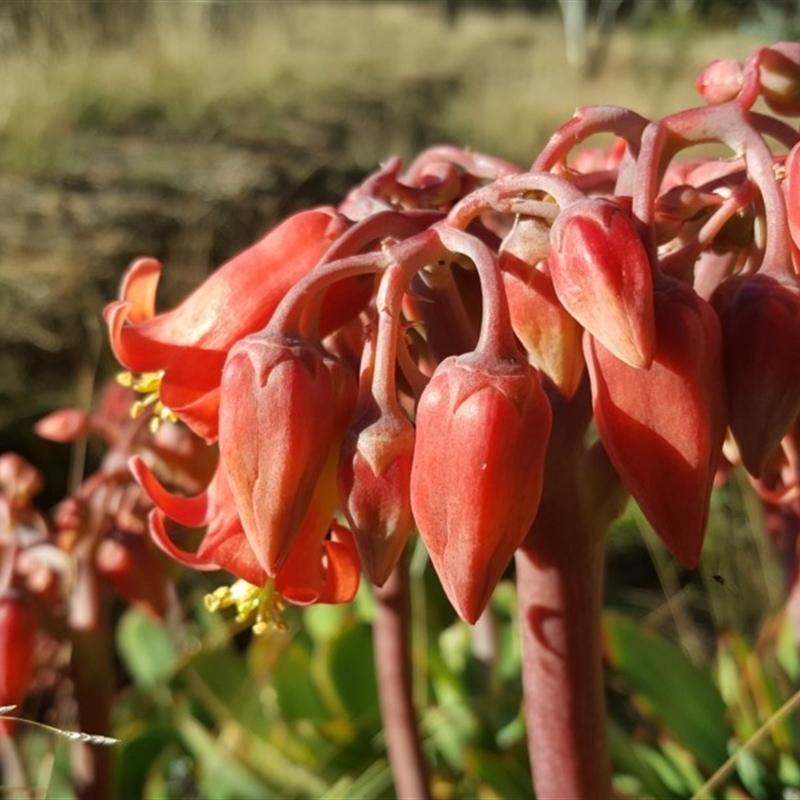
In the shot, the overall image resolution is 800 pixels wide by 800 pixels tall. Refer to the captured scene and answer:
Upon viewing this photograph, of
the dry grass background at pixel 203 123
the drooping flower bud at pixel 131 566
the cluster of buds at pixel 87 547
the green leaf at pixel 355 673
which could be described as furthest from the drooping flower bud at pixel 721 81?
the dry grass background at pixel 203 123

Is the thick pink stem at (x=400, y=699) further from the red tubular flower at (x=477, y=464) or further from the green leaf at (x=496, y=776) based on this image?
the red tubular flower at (x=477, y=464)

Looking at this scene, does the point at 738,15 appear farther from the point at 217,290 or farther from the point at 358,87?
the point at 217,290

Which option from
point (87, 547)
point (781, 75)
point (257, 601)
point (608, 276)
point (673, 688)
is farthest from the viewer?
point (673, 688)

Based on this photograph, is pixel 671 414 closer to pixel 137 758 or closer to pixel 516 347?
pixel 516 347

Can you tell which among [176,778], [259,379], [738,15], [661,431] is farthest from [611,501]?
[738,15]

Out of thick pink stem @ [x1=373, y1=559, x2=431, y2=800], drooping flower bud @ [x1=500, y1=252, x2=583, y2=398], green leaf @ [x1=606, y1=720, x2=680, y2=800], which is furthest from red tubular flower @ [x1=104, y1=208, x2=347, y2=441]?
green leaf @ [x1=606, y1=720, x2=680, y2=800]

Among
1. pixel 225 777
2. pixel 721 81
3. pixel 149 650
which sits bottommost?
pixel 149 650

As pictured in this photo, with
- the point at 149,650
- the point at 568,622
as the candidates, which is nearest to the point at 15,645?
the point at 568,622

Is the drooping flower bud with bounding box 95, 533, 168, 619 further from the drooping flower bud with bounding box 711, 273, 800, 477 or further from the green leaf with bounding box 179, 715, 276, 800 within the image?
the drooping flower bud with bounding box 711, 273, 800, 477
